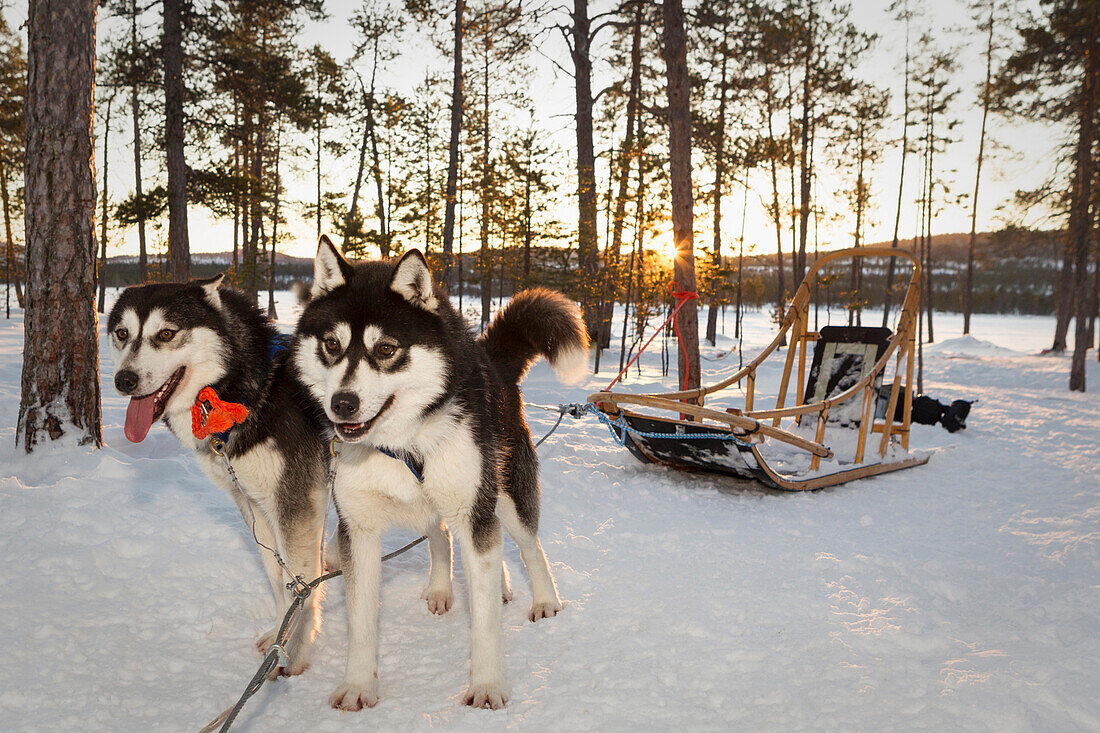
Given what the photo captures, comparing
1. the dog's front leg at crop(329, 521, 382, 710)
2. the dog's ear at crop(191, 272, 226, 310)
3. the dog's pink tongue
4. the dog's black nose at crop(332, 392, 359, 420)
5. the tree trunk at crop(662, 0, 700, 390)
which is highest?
the tree trunk at crop(662, 0, 700, 390)

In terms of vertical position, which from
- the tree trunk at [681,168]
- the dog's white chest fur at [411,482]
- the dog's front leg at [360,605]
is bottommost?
the dog's front leg at [360,605]

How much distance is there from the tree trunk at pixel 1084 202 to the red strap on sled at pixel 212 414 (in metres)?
15.9

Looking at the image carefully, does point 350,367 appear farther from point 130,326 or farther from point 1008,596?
point 1008,596

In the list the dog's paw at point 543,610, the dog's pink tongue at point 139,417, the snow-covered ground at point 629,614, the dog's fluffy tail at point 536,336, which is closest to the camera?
the snow-covered ground at point 629,614

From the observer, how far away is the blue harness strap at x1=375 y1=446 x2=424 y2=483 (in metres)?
2.33

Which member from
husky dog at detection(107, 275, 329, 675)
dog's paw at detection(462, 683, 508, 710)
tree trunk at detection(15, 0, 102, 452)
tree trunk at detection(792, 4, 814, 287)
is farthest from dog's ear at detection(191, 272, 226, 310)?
tree trunk at detection(792, 4, 814, 287)

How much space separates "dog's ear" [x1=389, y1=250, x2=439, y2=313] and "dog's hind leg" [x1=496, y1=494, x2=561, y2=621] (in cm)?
117

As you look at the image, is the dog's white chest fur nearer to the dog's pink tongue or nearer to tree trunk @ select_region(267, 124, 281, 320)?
the dog's pink tongue

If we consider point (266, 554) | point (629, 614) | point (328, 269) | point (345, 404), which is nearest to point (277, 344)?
point (328, 269)

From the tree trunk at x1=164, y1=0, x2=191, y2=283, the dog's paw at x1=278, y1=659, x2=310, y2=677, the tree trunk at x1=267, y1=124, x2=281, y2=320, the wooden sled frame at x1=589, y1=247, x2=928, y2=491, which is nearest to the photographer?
the dog's paw at x1=278, y1=659, x2=310, y2=677

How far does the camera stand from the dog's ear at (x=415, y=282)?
7.25 feet

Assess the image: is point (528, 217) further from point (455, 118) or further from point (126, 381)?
point (126, 381)

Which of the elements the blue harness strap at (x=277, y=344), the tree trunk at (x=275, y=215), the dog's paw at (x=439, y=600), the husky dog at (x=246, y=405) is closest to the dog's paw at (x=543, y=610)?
the dog's paw at (x=439, y=600)

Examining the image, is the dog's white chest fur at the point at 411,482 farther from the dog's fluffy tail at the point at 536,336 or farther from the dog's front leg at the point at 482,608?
the dog's fluffy tail at the point at 536,336
